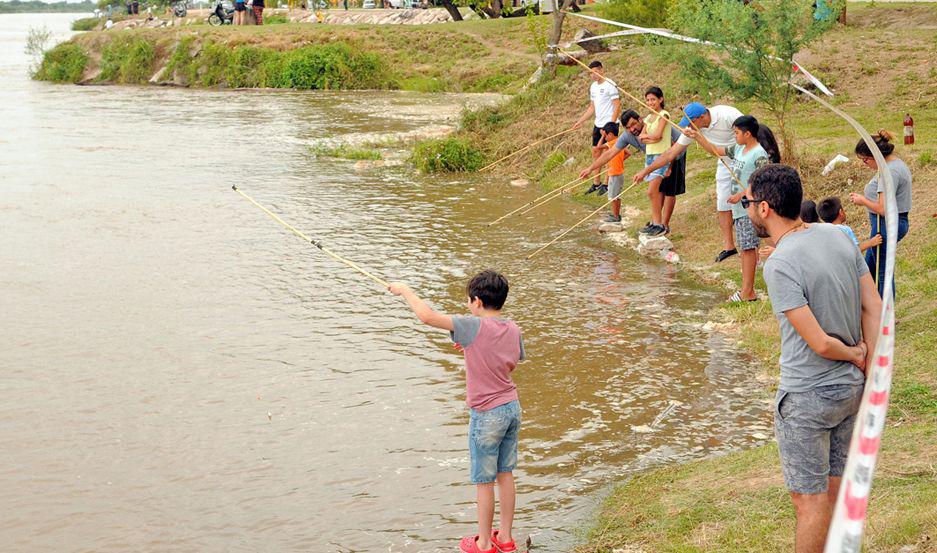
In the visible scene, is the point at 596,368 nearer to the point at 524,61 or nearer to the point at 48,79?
the point at 524,61

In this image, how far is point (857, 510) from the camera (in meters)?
2.52

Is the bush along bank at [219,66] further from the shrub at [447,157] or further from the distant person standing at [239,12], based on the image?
the shrub at [447,157]

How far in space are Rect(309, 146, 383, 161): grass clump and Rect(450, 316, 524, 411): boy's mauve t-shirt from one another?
46.1ft

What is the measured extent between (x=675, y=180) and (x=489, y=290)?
663cm

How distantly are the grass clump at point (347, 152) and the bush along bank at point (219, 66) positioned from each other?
545 inches

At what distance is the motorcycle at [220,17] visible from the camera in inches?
1806

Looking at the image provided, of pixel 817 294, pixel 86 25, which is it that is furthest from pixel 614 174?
pixel 86 25

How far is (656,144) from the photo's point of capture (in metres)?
11.1

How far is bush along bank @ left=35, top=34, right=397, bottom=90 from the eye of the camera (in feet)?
110

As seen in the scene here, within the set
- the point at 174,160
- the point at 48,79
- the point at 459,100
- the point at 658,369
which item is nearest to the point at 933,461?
the point at 658,369

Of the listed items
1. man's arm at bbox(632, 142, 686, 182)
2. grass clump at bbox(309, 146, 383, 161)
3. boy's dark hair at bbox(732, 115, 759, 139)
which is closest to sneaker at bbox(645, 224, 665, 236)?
man's arm at bbox(632, 142, 686, 182)

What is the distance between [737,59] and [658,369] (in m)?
5.41

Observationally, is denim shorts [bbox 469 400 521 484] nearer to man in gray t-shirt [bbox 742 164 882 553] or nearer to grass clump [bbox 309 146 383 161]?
man in gray t-shirt [bbox 742 164 882 553]

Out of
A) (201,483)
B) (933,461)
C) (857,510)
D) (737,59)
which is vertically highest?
(737,59)
